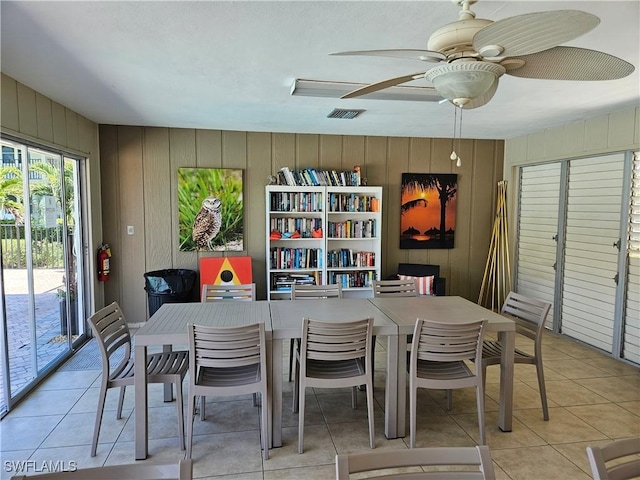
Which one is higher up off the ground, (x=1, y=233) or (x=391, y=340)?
(x=1, y=233)

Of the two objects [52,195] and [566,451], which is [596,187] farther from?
[52,195]

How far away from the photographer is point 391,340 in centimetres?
267

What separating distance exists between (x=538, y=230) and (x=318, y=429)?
3.96 metres

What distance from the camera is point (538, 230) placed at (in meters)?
5.25

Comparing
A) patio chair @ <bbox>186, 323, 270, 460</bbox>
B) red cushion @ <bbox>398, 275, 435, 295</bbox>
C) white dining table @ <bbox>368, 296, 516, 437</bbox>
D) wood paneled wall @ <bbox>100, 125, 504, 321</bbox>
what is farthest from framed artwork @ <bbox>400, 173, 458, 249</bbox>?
patio chair @ <bbox>186, 323, 270, 460</bbox>

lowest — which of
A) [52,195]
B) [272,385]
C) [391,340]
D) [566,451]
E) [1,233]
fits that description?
[566,451]

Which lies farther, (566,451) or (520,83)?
(520,83)

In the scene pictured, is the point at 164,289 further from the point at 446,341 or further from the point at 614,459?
the point at 614,459

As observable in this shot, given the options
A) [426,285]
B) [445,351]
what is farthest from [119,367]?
[426,285]

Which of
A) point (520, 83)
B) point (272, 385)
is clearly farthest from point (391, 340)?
point (520, 83)

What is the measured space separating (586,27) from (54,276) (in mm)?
4359

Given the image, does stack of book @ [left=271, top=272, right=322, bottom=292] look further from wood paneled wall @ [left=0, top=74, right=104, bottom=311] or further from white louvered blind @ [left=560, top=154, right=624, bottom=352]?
white louvered blind @ [left=560, top=154, right=624, bottom=352]

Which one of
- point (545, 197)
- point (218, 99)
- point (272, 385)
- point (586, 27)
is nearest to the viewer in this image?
point (586, 27)

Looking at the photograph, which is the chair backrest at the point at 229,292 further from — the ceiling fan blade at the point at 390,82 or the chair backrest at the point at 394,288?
the ceiling fan blade at the point at 390,82
